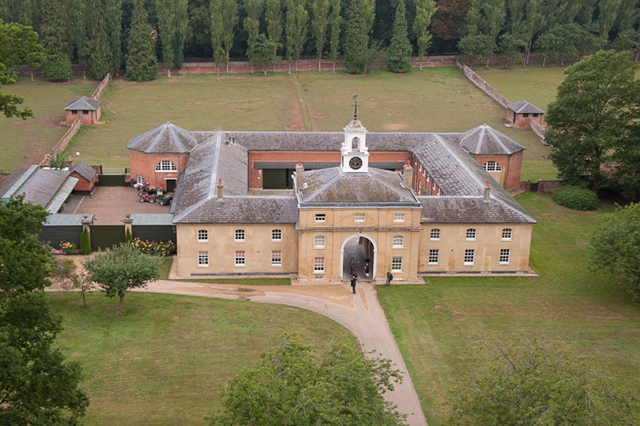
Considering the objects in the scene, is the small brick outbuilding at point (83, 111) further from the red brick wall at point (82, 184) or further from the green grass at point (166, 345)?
the green grass at point (166, 345)

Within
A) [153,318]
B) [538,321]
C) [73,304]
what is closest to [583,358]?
[538,321]

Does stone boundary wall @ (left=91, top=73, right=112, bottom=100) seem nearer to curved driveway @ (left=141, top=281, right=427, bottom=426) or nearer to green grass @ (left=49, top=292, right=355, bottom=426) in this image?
curved driveway @ (left=141, top=281, right=427, bottom=426)

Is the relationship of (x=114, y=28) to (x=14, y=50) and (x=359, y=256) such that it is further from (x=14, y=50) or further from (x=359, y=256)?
(x=14, y=50)

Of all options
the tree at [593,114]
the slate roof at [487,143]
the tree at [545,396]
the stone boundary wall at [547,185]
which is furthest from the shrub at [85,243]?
the tree at [593,114]

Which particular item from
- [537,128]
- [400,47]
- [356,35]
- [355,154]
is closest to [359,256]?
[355,154]

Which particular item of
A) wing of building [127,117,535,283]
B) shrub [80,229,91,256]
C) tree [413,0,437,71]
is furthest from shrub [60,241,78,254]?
tree [413,0,437,71]

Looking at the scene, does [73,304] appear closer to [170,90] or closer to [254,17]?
[170,90]
